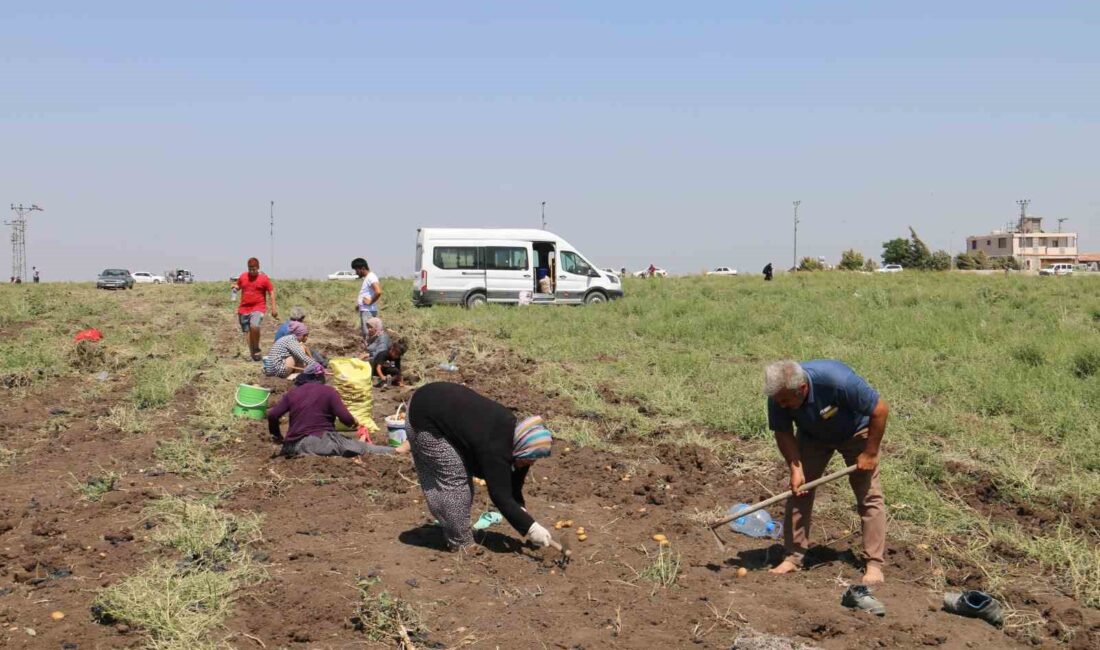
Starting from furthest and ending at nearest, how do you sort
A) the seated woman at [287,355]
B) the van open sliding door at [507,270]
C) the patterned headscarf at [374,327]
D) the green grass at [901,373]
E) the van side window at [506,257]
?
the van side window at [506,257]
the van open sliding door at [507,270]
the patterned headscarf at [374,327]
the seated woman at [287,355]
the green grass at [901,373]

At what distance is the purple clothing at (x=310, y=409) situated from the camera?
8.75 meters

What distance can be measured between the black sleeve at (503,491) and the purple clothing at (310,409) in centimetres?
294

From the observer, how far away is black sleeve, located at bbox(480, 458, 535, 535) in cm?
629

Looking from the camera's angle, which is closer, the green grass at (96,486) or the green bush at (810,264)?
the green grass at (96,486)

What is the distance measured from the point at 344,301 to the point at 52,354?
1073cm

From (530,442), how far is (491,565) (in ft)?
2.85

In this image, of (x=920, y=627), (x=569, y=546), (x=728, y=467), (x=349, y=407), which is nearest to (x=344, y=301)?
(x=349, y=407)

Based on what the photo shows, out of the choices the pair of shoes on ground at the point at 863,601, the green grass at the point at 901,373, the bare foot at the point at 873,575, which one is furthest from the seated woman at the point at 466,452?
the green grass at the point at 901,373

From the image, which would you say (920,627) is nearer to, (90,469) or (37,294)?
(90,469)

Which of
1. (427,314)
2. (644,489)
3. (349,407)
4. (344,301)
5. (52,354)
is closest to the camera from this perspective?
(644,489)

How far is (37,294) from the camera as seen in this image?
27.1m

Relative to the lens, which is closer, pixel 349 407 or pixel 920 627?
pixel 920 627

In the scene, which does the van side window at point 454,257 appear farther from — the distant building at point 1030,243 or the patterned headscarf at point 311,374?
the distant building at point 1030,243

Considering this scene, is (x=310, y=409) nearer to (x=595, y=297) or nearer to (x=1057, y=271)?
(x=595, y=297)
